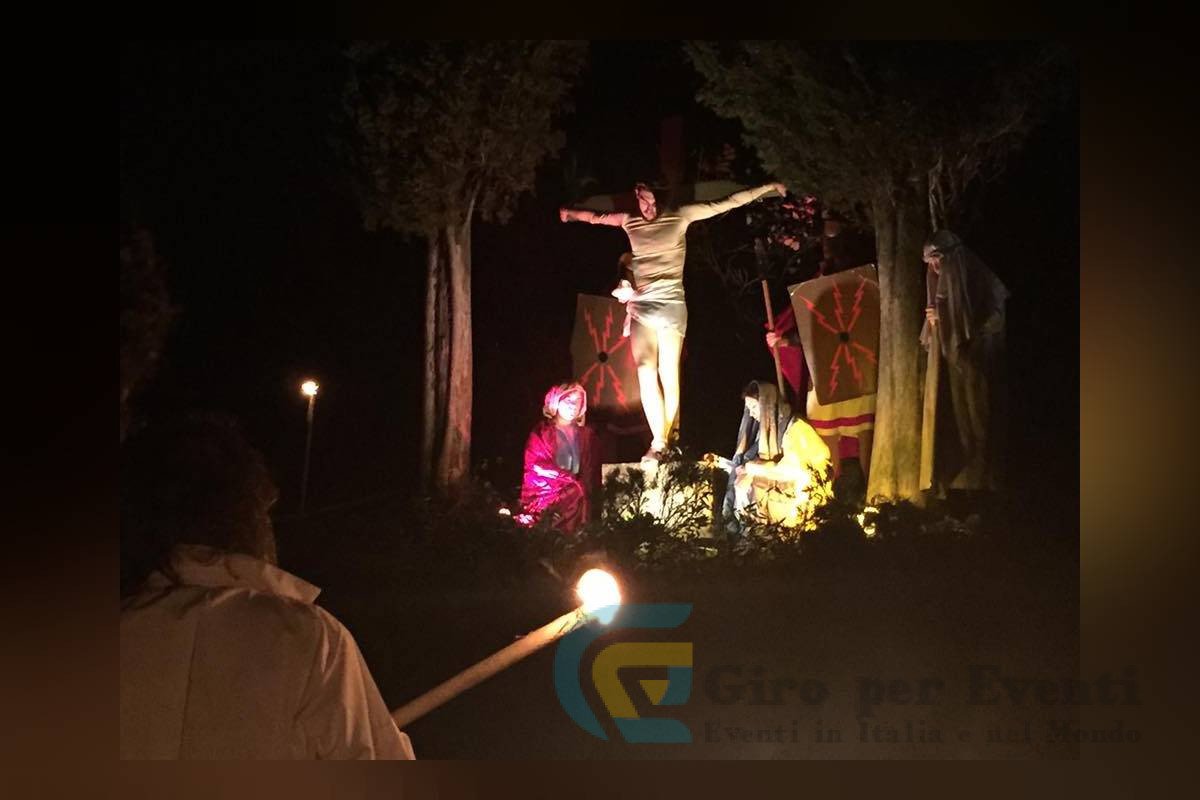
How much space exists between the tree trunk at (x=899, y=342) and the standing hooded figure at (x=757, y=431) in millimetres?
317

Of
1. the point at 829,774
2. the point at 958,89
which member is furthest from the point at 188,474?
the point at 958,89

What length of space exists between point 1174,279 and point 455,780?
266cm

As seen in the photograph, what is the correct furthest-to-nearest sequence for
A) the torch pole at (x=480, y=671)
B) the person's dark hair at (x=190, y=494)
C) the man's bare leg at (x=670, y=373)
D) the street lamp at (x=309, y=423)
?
the man's bare leg at (x=670, y=373), the street lamp at (x=309, y=423), the torch pole at (x=480, y=671), the person's dark hair at (x=190, y=494)

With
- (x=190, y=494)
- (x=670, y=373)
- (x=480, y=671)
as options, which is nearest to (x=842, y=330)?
(x=670, y=373)

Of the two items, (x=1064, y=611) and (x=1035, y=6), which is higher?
(x=1035, y=6)

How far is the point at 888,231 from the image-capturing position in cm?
521

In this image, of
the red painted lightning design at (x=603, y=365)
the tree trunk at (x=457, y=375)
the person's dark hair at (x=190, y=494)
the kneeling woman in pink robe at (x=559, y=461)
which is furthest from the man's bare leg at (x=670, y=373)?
the person's dark hair at (x=190, y=494)

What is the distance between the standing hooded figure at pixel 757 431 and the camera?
5211 millimetres

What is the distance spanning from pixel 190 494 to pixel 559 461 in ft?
3.76

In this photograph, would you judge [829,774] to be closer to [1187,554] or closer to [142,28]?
[1187,554]

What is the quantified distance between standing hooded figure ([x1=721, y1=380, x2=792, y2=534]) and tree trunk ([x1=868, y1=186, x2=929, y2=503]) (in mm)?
317

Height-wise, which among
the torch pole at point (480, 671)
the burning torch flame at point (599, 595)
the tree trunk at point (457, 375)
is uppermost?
the tree trunk at point (457, 375)

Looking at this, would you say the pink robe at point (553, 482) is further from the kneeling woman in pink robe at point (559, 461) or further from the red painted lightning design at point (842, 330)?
the red painted lightning design at point (842, 330)

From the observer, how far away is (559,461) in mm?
5246
